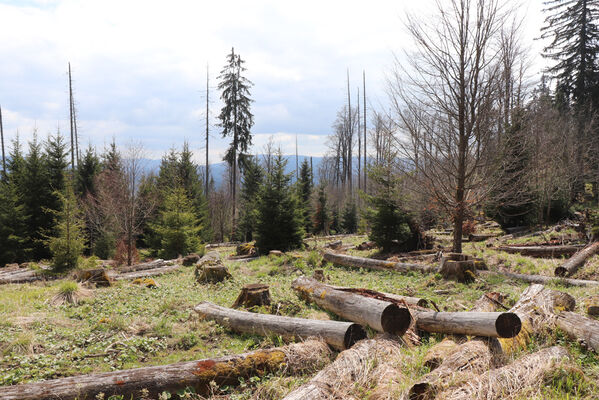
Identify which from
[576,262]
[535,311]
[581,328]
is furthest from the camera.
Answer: [576,262]

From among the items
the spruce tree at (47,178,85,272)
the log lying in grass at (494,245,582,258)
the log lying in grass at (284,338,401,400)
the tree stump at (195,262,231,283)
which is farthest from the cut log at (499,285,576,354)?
the spruce tree at (47,178,85,272)

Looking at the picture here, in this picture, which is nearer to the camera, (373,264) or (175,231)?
(373,264)

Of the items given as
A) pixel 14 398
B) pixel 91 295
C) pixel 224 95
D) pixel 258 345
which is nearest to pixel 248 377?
pixel 258 345

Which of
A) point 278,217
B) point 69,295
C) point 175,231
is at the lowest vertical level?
point 69,295

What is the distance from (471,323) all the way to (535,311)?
4.13 feet

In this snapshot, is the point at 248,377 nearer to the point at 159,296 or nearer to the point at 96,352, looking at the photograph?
the point at 96,352

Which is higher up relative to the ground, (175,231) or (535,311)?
(175,231)

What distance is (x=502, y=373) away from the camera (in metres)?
3.39

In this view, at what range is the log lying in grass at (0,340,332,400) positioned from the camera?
3494 millimetres

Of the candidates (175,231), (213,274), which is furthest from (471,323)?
(175,231)

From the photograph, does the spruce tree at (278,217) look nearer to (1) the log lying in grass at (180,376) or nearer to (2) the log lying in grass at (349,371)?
(1) the log lying in grass at (180,376)

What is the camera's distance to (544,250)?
11.4 meters

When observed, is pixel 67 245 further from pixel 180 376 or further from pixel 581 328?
pixel 581 328

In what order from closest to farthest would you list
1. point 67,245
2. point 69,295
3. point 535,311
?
point 535,311 < point 69,295 < point 67,245
